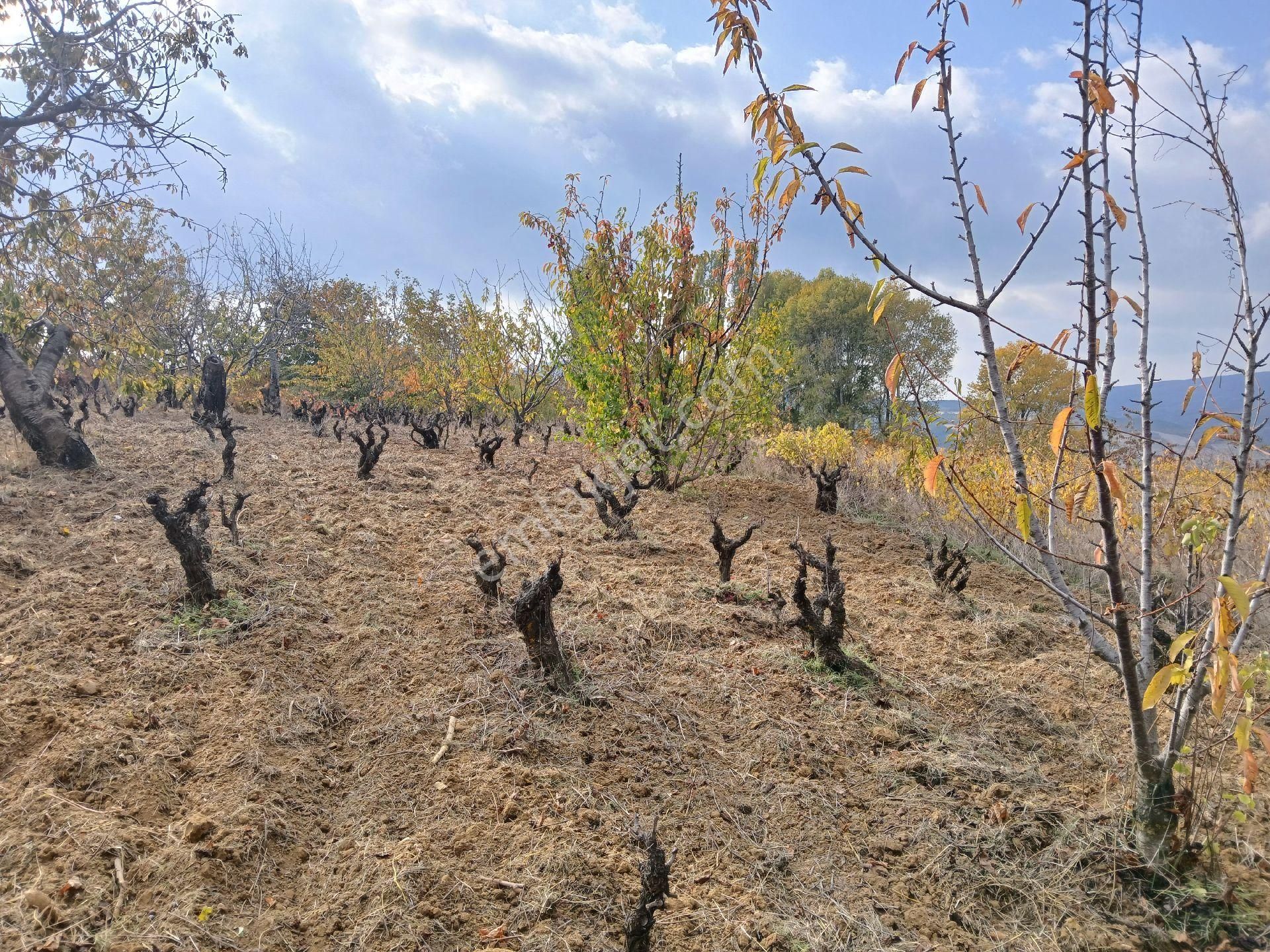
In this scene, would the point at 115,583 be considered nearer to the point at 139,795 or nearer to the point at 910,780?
the point at 139,795

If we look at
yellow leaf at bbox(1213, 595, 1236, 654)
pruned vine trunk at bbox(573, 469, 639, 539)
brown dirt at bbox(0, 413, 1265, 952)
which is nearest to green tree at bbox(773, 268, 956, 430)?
pruned vine trunk at bbox(573, 469, 639, 539)

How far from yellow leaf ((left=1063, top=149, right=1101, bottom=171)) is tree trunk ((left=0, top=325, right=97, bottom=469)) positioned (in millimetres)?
7382

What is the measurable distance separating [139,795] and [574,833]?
141cm

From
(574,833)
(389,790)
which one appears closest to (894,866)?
(574,833)

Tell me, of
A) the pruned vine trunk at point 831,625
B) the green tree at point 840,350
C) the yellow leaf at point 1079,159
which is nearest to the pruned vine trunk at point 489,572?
the pruned vine trunk at point 831,625

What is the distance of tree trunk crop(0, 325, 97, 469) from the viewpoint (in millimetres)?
5621

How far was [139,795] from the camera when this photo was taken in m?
2.02

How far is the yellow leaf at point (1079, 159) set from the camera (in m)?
1.53

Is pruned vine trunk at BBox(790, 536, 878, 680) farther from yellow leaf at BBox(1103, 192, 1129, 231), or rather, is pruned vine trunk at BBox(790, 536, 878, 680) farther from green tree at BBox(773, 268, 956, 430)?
green tree at BBox(773, 268, 956, 430)

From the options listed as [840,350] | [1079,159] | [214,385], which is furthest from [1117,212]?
[840,350]

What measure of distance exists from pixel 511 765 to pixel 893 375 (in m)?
1.87

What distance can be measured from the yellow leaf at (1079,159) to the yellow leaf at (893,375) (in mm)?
597

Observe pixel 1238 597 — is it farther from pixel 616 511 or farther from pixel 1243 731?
pixel 616 511

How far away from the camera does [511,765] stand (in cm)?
230
